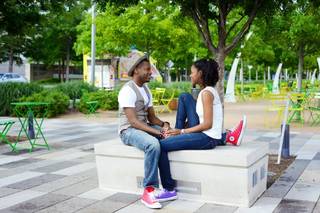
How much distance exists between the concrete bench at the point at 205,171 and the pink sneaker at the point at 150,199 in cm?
36

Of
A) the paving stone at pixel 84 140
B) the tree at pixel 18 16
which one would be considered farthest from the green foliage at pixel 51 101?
the paving stone at pixel 84 140

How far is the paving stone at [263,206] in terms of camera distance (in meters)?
5.39

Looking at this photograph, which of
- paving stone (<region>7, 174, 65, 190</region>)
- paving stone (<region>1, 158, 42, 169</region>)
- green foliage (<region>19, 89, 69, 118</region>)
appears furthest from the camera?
green foliage (<region>19, 89, 69, 118</region>)

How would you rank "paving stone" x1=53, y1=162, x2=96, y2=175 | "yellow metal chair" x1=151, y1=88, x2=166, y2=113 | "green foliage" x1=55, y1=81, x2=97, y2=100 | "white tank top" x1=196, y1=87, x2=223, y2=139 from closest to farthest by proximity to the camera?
"white tank top" x1=196, y1=87, x2=223, y2=139
"paving stone" x1=53, y1=162, x2=96, y2=175
"yellow metal chair" x1=151, y1=88, x2=166, y2=113
"green foliage" x1=55, y1=81, x2=97, y2=100

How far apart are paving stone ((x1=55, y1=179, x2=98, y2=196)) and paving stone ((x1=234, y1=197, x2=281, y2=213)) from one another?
205 cm

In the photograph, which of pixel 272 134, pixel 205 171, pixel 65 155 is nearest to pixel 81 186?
pixel 205 171

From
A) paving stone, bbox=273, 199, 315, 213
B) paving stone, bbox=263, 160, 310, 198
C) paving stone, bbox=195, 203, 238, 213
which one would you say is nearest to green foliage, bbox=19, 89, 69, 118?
paving stone, bbox=263, 160, 310, 198

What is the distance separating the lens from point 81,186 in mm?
6594

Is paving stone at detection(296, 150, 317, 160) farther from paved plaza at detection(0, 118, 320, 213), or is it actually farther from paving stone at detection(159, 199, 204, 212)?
paving stone at detection(159, 199, 204, 212)

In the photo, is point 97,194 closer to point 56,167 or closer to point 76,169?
point 76,169

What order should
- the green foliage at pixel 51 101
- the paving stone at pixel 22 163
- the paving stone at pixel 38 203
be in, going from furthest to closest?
1. the green foliage at pixel 51 101
2. the paving stone at pixel 22 163
3. the paving stone at pixel 38 203

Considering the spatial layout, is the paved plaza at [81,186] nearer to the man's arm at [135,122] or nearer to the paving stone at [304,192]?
the paving stone at [304,192]

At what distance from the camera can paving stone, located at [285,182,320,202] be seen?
5936 millimetres

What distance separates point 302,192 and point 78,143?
5782mm
